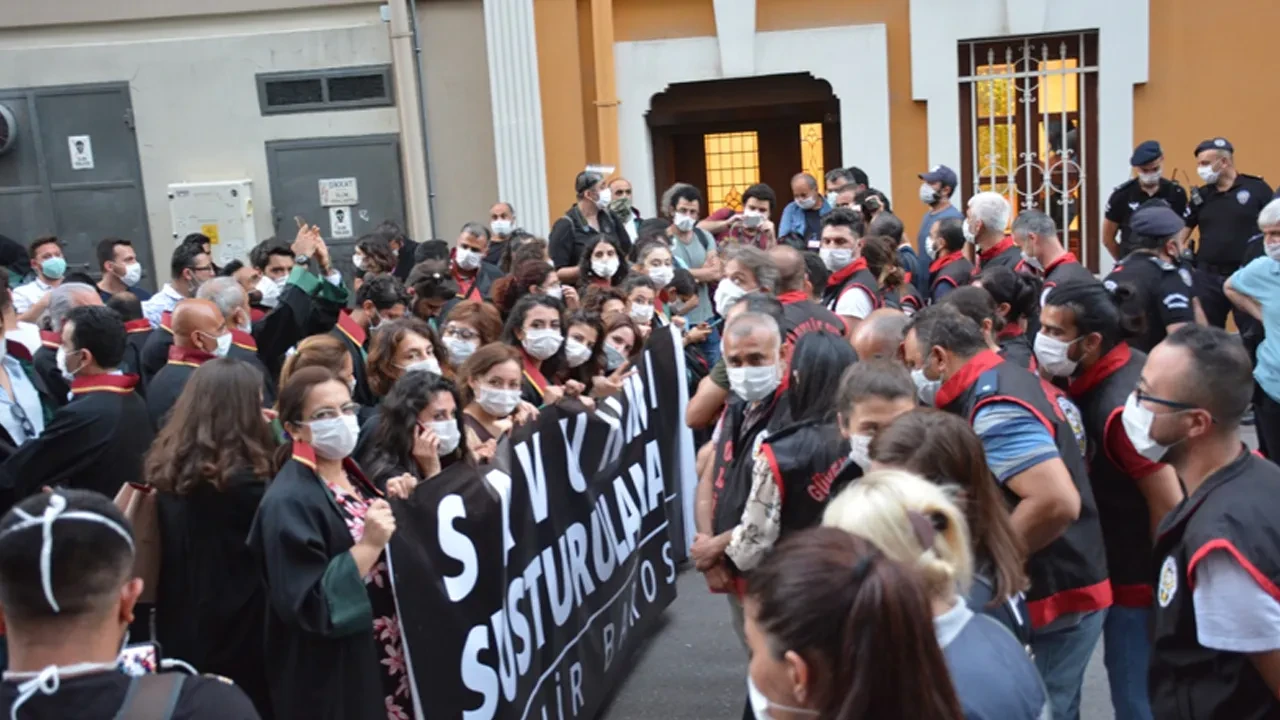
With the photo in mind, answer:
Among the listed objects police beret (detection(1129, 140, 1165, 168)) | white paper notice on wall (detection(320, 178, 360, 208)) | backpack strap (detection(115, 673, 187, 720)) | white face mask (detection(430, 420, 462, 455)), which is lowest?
backpack strap (detection(115, 673, 187, 720))

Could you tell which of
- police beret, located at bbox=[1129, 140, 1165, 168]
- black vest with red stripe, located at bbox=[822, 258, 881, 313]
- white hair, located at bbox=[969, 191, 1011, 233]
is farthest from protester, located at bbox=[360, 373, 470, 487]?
police beret, located at bbox=[1129, 140, 1165, 168]

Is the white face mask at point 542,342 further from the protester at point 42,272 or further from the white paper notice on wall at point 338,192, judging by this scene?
the white paper notice on wall at point 338,192

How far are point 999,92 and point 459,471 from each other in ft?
32.2

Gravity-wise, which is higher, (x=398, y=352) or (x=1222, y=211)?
(x=1222, y=211)

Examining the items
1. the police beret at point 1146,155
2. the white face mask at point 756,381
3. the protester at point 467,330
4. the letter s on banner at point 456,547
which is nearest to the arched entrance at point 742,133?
the police beret at point 1146,155

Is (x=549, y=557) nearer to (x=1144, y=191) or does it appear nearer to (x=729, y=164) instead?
(x=1144, y=191)

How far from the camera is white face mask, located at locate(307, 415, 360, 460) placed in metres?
3.82

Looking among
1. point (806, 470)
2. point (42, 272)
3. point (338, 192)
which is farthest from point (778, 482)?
point (338, 192)

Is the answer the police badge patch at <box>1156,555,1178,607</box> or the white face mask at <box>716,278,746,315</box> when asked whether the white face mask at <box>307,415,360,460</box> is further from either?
the white face mask at <box>716,278,746,315</box>

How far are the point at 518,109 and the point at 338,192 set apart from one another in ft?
7.16

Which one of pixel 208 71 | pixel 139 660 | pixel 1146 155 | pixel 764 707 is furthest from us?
pixel 208 71

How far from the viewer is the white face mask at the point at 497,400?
508 cm

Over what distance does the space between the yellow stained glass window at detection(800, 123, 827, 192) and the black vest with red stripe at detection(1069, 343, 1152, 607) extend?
1092cm

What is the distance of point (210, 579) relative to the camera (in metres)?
4.00
